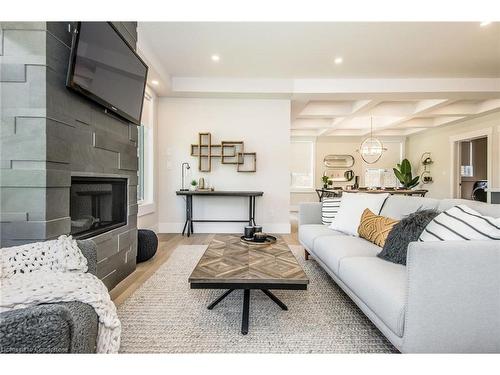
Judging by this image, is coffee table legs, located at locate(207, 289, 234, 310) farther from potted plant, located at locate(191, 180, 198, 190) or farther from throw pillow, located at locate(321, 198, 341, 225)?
potted plant, located at locate(191, 180, 198, 190)

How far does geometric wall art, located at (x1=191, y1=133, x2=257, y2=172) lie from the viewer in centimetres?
458

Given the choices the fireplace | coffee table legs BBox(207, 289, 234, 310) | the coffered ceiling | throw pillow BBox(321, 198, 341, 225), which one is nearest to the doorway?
the coffered ceiling

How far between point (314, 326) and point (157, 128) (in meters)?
4.14

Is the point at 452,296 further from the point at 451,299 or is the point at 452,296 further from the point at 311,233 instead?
the point at 311,233

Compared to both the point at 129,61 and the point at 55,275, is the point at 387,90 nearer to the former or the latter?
the point at 129,61

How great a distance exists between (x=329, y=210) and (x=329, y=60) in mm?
2167

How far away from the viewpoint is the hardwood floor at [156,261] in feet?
7.01

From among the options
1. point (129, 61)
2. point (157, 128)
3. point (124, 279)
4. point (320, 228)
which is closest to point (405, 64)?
point (320, 228)

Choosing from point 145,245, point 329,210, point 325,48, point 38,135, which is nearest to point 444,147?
point 325,48

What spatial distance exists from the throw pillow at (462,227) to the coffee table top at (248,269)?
77 cm

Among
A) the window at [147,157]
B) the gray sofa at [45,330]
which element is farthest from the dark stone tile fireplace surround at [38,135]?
the window at [147,157]

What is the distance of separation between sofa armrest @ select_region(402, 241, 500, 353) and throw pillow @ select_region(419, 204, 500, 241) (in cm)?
14

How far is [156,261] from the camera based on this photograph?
2.97 metres

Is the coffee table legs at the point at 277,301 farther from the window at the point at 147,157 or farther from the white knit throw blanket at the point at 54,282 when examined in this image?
the window at the point at 147,157
